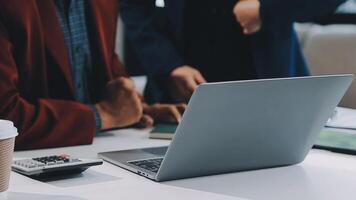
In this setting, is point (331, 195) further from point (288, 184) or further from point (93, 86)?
point (93, 86)

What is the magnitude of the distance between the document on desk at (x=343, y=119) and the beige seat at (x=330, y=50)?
2.63 feet

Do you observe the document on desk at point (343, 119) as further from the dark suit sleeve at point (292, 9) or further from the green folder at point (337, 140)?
the dark suit sleeve at point (292, 9)

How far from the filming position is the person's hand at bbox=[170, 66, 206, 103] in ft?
6.24

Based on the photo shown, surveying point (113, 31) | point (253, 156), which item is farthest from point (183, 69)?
point (253, 156)

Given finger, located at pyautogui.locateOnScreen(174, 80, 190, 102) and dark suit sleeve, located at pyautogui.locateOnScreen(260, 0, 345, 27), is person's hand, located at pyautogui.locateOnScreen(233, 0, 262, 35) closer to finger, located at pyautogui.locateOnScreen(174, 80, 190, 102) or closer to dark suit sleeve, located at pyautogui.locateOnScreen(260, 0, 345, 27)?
dark suit sleeve, located at pyautogui.locateOnScreen(260, 0, 345, 27)

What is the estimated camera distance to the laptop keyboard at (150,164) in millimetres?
1244

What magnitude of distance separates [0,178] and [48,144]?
0.48 m

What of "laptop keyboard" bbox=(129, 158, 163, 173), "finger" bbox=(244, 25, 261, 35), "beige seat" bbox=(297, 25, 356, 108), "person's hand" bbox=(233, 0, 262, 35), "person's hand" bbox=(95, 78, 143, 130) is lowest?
"beige seat" bbox=(297, 25, 356, 108)

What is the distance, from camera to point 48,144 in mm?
1530

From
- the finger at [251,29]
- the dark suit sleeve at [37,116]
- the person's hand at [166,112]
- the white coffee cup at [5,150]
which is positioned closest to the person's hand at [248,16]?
the finger at [251,29]

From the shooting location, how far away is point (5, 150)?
1049 millimetres

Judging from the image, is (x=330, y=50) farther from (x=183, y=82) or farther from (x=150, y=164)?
(x=150, y=164)

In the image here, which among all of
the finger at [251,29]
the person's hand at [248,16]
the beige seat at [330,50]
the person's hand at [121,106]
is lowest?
the beige seat at [330,50]

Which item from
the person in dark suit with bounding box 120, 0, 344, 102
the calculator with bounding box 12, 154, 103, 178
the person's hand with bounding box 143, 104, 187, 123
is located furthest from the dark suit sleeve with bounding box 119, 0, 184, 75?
the calculator with bounding box 12, 154, 103, 178
